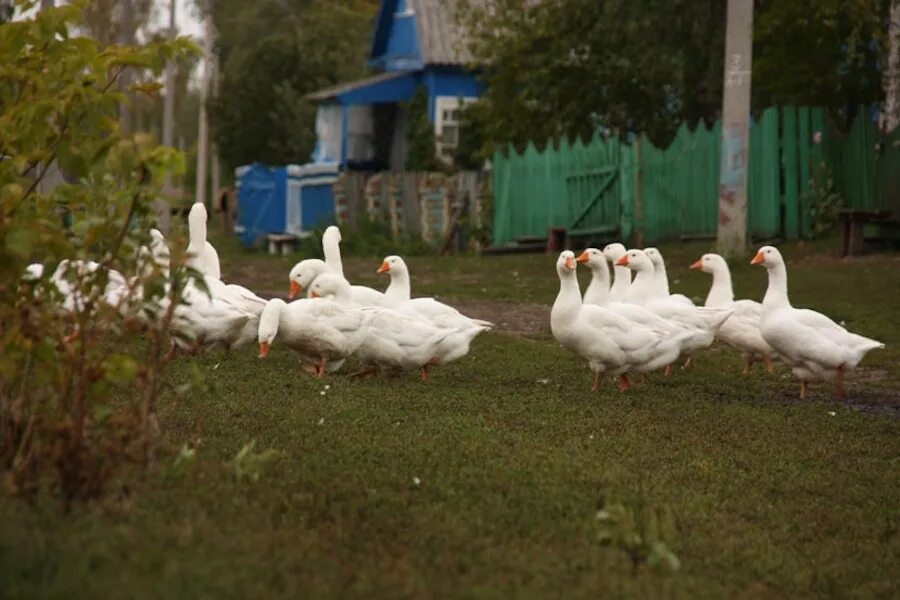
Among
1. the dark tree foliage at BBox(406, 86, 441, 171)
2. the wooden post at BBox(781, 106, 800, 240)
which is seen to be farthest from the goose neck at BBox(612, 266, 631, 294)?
the dark tree foliage at BBox(406, 86, 441, 171)

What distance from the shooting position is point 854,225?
20641mm

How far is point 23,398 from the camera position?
20.6 ft

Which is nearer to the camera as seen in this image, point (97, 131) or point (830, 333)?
point (97, 131)

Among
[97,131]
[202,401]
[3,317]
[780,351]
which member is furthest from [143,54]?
[780,351]

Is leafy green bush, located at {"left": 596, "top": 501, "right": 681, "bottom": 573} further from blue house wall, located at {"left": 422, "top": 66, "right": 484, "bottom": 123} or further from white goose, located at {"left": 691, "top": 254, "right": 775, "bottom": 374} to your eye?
blue house wall, located at {"left": 422, "top": 66, "right": 484, "bottom": 123}

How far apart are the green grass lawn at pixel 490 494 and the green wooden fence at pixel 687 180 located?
34.7 ft

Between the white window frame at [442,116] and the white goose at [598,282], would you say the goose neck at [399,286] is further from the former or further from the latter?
the white window frame at [442,116]

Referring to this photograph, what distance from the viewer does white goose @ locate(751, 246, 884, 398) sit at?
10982 mm

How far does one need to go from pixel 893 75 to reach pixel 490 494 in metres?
18.0

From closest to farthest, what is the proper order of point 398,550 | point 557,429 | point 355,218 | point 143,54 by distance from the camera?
point 398,550
point 143,54
point 557,429
point 355,218

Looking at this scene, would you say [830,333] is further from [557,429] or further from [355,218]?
[355,218]

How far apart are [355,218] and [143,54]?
25.0 m

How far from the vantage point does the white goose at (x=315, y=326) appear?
428 inches

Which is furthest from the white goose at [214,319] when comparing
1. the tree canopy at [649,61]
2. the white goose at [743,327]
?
the tree canopy at [649,61]
